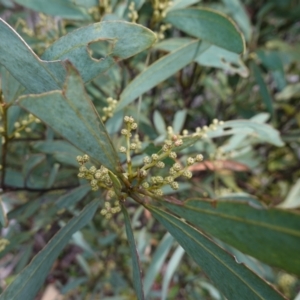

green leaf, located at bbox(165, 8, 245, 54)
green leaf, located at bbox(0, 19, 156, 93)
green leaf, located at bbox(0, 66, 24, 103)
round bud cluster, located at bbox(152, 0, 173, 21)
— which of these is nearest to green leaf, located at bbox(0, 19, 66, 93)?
green leaf, located at bbox(0, 19, 156, 93)

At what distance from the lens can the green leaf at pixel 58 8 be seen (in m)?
1.03

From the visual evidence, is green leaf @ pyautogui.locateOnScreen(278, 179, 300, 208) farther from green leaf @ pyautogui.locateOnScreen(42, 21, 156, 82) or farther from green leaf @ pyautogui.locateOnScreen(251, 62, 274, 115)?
green leaf @ pyautogui.locateOnScreen(42, 21, 156, 82)

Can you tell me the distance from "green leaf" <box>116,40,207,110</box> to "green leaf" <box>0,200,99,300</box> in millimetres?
328

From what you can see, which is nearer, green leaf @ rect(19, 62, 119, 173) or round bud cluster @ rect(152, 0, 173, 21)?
green leaf @ rect(19, 62, 119, 173)

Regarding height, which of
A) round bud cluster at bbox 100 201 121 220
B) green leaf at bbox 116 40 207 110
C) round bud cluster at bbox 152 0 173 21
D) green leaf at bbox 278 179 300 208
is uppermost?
round bud cluster at bbox 152 0 173 21

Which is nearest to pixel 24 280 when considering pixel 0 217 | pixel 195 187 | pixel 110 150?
pixel 0 217

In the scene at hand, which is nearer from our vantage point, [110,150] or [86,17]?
[110,150]

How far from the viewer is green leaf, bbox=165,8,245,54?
0.78 m

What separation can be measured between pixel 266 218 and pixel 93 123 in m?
0.25

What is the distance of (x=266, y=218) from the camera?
433 mm

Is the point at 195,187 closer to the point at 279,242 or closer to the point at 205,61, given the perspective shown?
the point at 205,61

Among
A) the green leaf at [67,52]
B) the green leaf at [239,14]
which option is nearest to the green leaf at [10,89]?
the green leaf at [67,52]

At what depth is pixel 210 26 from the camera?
2.82 ft

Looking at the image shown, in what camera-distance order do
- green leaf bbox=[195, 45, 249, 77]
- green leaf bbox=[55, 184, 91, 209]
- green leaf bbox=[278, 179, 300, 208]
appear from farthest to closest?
green leaf bbox=[278, 179, 300, 208]
green leaf bbox=[195, 45, 249, 77]
green leaf bbox=[55, 184, 91, 209]
